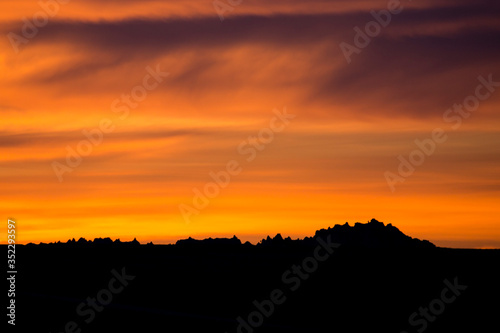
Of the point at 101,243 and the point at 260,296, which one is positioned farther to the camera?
the point at 101,243

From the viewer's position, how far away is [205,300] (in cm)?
2138

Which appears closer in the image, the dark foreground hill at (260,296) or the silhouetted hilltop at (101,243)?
the dark foreground hill at (260,296)

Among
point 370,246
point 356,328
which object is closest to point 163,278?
point 356,328

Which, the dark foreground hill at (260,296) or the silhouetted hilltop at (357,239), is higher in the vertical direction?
the silhouetted hilltop at (357,239)

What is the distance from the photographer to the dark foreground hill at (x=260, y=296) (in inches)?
623

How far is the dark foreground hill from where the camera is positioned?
15.8 metres

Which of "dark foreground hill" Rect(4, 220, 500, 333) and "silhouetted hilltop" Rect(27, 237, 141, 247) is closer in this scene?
"dark foreground hill" Rect(4, 220, 500, 333)

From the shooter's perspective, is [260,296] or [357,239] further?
[357,239]

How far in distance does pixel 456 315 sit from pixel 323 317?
3.19m

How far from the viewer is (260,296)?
71.9 feet

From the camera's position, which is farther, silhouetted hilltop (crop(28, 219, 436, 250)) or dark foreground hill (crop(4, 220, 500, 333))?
silhouetted hilltop (crop(28, 219, 436, 250))

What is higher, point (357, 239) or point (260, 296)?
point (357, 239)

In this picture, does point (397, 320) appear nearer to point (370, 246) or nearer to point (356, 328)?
point (356, 328)

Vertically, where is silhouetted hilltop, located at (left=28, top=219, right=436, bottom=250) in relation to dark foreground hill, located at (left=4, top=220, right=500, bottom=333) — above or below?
above
